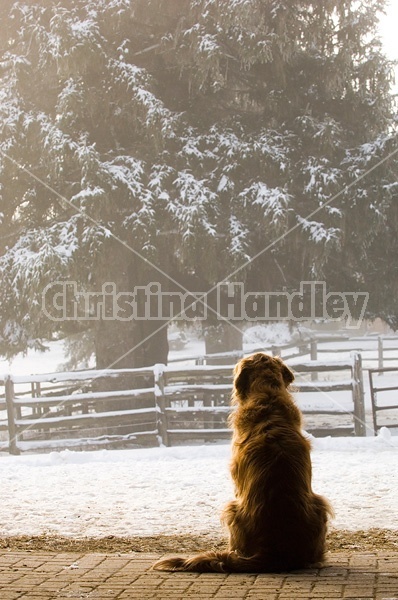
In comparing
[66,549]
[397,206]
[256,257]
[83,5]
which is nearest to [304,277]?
[256,257]

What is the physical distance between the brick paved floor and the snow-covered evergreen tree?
10.9 metres

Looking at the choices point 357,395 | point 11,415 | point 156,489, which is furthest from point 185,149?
point 156,489

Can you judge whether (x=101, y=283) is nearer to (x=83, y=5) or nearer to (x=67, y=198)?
(x=67, y=198)

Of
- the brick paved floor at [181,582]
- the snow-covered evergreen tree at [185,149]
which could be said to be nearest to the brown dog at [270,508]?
the brick paved floor at [181,582]

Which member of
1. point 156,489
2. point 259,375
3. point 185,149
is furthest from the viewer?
point 185,149

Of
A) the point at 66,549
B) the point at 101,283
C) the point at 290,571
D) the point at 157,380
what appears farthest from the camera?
the point at 101,283

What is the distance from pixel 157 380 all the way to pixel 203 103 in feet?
22.6

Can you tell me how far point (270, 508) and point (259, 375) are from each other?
917 mm

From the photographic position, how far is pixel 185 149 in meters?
16.9

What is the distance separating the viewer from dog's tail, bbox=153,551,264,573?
15.7ft

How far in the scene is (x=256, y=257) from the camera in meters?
17.4

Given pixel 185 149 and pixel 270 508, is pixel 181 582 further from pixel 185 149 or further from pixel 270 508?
pixel 185 149

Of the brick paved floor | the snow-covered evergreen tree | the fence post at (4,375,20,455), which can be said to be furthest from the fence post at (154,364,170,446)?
the brick paved floor

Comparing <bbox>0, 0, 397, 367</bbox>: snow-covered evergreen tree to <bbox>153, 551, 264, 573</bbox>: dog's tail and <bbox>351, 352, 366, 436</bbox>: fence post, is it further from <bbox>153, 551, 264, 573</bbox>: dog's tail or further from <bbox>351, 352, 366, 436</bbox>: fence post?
<bbox>153, 551, 264, 573</bbox>: dog's tail
